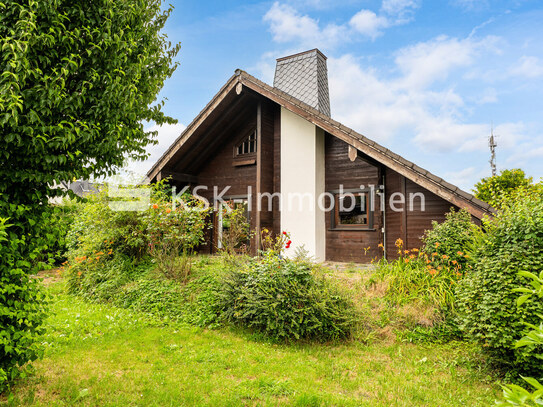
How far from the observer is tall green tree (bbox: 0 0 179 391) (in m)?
2.87

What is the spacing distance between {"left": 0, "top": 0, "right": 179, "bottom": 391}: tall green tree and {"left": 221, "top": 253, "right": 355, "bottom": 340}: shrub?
8.87 feet

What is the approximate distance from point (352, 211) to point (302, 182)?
1646mm

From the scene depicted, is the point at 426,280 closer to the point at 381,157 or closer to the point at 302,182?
the point at 381,157

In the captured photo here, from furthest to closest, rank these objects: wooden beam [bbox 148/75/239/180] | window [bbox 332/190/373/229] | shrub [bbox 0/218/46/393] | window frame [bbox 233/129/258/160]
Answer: window frame [bbox 233/129/258/160] < wooden beam [bbox 148/75/239/180] < window [bbox 332/190/373/229] < shrub [bbox 0/218/46/393]

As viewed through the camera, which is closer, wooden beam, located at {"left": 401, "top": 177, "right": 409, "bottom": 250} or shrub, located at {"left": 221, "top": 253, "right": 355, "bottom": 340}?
shrub, located at {"left": 221, "top": 253, "right": 355, "bottom": 340}

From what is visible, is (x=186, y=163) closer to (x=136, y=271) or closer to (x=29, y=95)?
(x=136, y=271)

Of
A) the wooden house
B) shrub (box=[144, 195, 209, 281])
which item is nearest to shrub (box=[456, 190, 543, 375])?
the wooden house

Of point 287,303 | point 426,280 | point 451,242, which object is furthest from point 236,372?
point 451,242

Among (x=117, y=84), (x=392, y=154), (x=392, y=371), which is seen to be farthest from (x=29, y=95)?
(x=392, y=154)

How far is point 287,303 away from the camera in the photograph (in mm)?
4914

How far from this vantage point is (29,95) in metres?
2.92

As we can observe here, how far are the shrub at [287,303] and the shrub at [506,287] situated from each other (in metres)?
1.65

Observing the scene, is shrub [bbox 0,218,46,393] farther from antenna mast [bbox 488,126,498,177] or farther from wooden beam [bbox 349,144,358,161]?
antenna mast [bbox 488,126,498,177]

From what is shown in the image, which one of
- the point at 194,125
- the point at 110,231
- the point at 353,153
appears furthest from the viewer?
the point at 194,125
